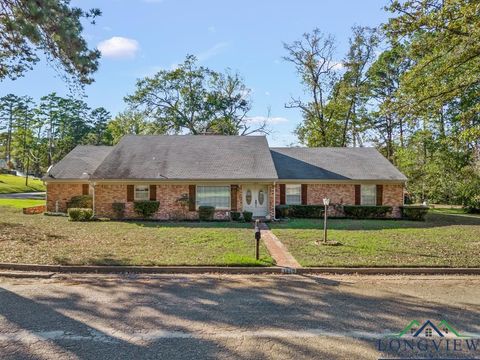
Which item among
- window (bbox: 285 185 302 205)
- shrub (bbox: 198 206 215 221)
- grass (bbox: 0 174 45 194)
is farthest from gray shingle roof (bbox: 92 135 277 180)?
grass (bbox: 0 174 45 194)

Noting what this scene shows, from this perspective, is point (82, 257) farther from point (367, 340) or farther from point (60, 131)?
point (60, 131)

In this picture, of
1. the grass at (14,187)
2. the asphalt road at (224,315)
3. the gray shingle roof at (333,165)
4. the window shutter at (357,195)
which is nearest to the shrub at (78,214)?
the gray shingle roof at (333,165)

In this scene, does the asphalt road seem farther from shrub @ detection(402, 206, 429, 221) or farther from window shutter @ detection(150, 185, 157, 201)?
shrub @ detection(402, 206, 429, 221)

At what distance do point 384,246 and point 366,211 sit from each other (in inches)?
383

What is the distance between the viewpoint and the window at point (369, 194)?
21688mm

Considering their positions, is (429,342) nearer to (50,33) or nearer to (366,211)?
(50,33)

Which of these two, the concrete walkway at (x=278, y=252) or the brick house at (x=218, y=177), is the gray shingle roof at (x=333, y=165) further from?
the concrete walkway at (x=278, y=252)

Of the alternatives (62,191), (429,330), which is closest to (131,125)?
(62,191)

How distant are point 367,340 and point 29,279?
7.02 metres

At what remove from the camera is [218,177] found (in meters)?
19.8

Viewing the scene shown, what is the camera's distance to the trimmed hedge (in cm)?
Result: 2056

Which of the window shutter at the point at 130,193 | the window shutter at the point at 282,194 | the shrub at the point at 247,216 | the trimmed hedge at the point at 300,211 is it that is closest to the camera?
the shrub at the point at 247,216

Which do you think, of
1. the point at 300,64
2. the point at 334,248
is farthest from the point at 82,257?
the point at 300,64

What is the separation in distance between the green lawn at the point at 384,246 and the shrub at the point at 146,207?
731cm
